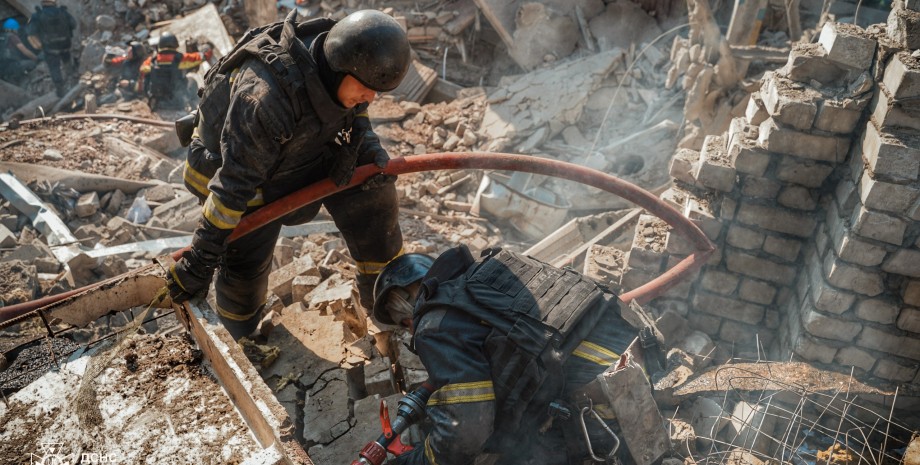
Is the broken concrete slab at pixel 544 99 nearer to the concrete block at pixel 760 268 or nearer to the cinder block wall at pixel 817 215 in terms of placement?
the cinder block wall at pixel 817 215

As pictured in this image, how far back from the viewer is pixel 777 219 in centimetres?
362

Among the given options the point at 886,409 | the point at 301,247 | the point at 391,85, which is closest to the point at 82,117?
the point at 301,247

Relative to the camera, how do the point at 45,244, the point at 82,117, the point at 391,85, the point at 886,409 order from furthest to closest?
the point at 82,117 < the point at 45,244 < the point at 886,409 < the point at 391,85

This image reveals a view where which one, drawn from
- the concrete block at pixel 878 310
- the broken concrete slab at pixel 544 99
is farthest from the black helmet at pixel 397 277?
the broken concrete slab at pixel 544 99

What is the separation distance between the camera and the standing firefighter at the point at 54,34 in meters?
9.98

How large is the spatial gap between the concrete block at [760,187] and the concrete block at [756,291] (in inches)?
22.9

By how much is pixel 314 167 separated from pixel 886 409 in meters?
3.65

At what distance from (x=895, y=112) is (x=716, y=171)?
93 cm

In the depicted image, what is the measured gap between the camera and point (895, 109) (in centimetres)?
289

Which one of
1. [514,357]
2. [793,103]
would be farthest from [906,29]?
[514,357]

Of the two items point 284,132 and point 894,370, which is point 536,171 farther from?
point 894,370

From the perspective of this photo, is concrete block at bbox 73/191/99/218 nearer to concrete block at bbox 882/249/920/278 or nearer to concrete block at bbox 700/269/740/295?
concrete block at bbox 700/269/740/295

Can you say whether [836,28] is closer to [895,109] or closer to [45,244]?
[895,109]

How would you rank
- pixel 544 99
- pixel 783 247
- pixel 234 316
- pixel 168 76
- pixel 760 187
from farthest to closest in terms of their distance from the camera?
pixel 168 76 < pixel 544 99 < pixel 234 316 < pixel 783 247 < pixel 760 187
